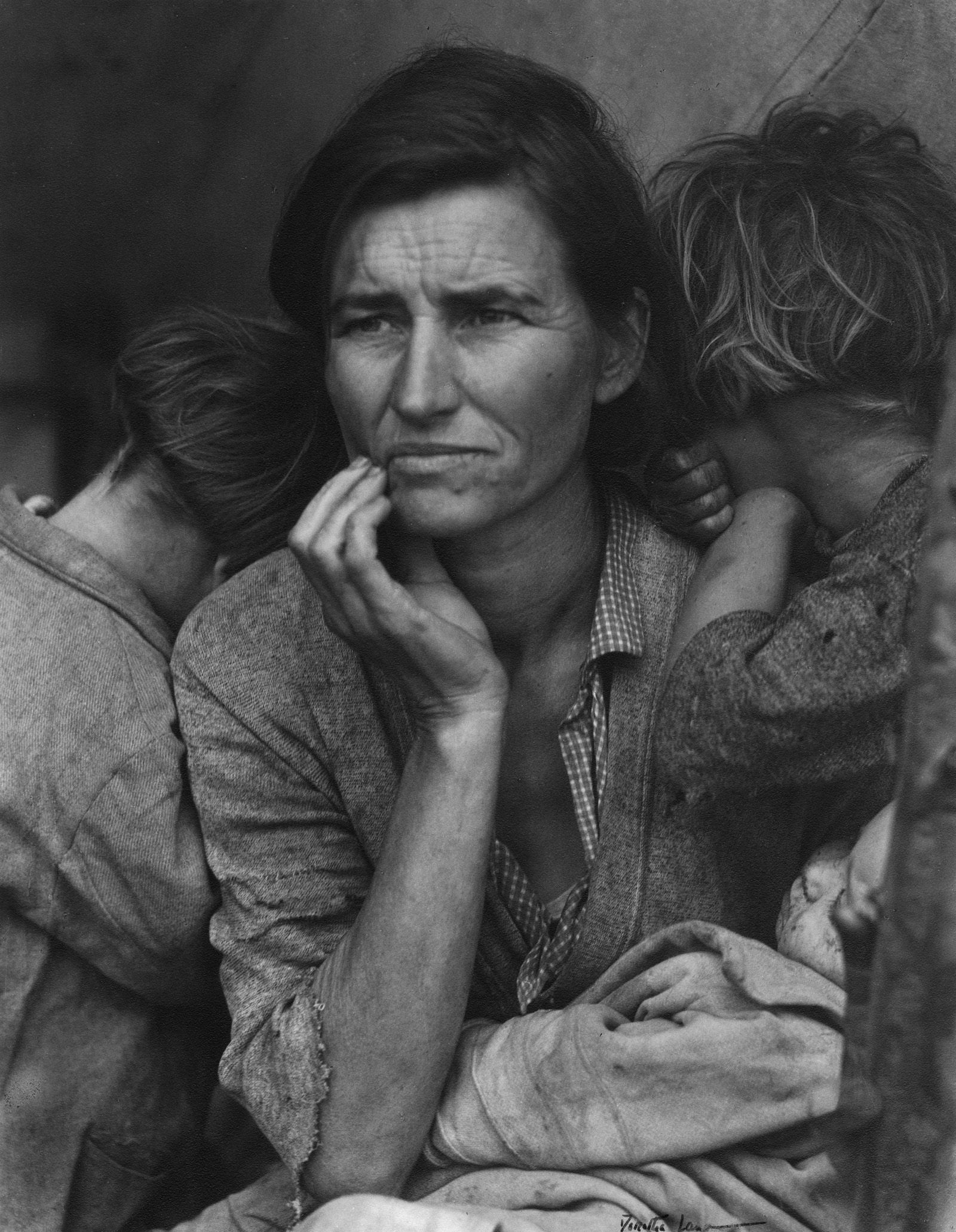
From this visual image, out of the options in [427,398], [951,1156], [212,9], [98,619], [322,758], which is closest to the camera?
[951,1156]

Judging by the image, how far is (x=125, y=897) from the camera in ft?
7.18

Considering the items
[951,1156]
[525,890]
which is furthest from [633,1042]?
[951,1156]

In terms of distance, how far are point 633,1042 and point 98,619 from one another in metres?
1.03

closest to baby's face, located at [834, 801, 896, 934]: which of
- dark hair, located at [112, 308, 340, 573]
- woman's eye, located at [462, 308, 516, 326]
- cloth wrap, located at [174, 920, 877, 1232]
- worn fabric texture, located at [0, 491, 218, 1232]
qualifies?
cloth wrap, located at [174, 920, 877, 1232]

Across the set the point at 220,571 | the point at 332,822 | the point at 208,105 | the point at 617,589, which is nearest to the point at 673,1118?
the point at 332,822

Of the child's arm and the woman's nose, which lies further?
the child's arm

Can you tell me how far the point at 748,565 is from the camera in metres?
2.05

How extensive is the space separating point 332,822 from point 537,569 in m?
0.45

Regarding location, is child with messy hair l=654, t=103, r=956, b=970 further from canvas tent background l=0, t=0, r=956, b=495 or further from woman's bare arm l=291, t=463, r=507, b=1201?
canvas tent background l=0, t=0, r=956, b=495

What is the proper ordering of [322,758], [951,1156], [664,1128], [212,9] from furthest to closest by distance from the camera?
[212,9]
[322,758]
[664,1128]
[951,1156]

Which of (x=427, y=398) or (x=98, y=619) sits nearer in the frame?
(x=427, y=398)

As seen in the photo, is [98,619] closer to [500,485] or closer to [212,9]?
[500,485]
